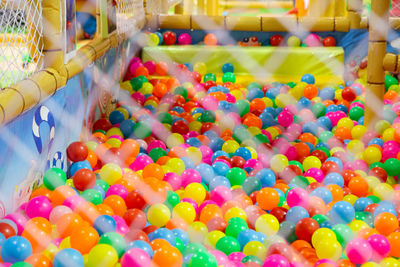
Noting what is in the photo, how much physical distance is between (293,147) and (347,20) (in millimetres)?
1441

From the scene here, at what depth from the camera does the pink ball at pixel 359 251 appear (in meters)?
1.45

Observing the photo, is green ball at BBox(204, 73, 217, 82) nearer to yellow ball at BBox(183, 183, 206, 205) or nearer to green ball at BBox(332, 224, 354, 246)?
yellow ball at BBox(183, 183, 206, 205)

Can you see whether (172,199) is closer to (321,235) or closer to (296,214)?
(296,214)

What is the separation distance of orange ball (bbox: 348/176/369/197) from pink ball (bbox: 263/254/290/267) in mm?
623

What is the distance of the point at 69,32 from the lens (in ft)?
7.10

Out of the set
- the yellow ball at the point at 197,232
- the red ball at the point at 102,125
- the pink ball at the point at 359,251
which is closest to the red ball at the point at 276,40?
the red ball at the point at 102,125

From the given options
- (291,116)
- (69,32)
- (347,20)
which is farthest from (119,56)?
(347,20)

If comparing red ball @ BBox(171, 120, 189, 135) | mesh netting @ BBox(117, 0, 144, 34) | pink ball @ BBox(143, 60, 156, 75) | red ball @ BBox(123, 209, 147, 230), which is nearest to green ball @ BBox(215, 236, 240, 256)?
red ball @ BBox(123, 209, 147, 230)

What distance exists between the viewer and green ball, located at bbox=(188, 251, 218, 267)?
136 cm

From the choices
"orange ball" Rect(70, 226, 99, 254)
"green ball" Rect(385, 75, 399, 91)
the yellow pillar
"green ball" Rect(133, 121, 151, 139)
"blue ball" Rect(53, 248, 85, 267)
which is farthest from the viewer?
"green ball" Rect(385, 75, 399, 91)

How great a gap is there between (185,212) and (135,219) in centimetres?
17

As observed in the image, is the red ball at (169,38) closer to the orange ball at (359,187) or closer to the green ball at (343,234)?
the orange ball at (359,187)

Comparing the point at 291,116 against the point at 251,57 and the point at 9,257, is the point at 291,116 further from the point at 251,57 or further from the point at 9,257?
the point at 9,257

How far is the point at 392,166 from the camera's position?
6.74 ft
